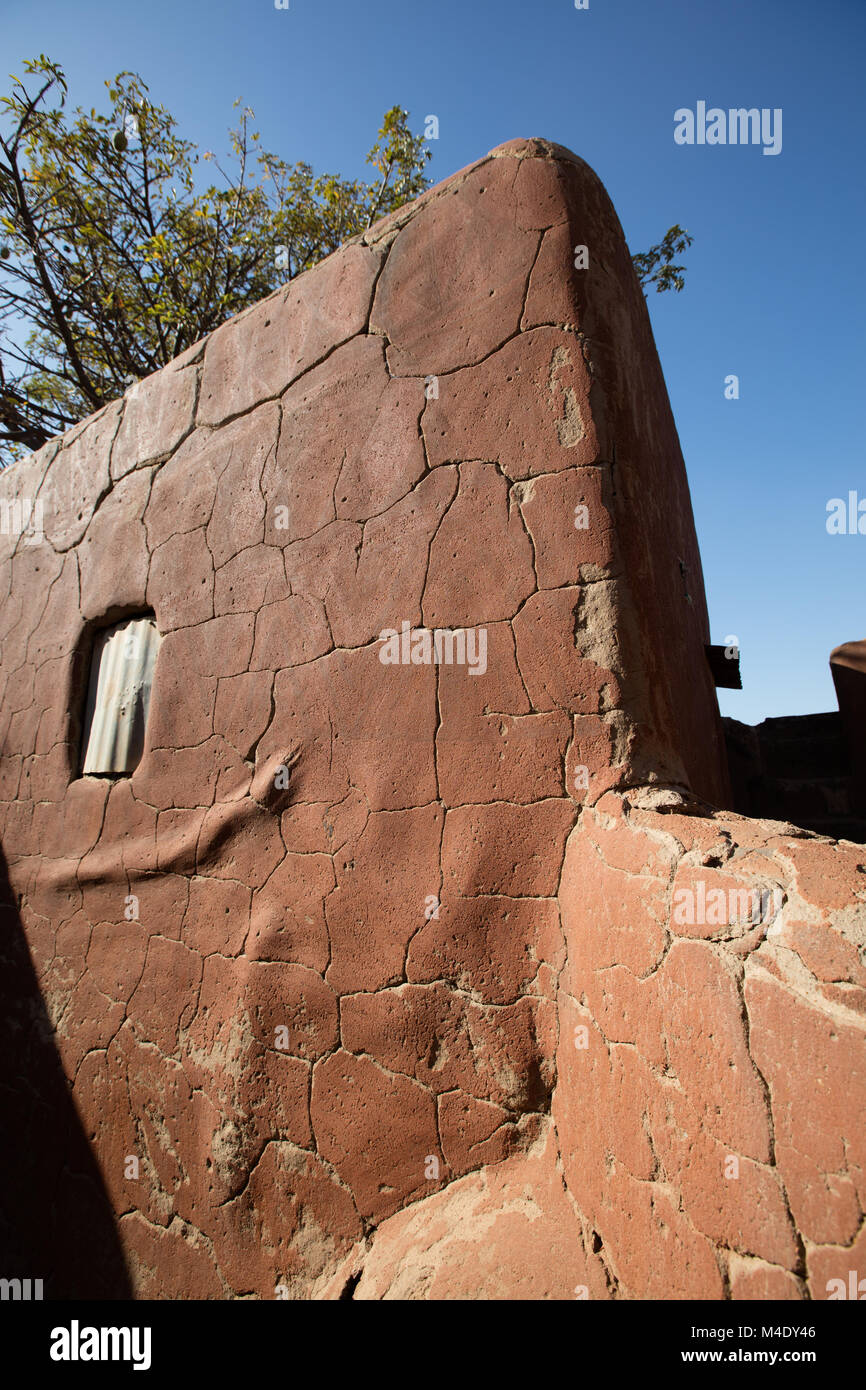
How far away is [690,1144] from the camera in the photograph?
46.9 inches

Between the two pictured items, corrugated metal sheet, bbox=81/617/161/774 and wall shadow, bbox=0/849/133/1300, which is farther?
corrugated metal sheet, bbox=81/617/161/774

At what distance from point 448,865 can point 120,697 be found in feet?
5.80

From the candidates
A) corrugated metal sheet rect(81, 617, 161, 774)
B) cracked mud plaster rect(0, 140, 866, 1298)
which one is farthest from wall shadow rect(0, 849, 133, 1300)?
corrugated metal sheet rect(81, 617, 161, 774)

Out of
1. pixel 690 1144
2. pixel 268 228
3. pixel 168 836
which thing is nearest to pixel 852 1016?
pixel 690 1144

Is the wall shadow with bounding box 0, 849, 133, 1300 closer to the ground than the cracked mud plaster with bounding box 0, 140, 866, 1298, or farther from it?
closer to the ground

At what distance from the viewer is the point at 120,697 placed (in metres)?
2.94

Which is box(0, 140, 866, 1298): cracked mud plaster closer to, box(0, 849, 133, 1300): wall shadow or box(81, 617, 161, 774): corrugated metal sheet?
box(0, 849, 133, 1300): wall shadow

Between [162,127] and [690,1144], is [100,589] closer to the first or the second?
[690,1144]

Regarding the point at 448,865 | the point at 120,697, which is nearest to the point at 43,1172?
the point at 120,697

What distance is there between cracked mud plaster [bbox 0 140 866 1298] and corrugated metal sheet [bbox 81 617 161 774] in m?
0.16

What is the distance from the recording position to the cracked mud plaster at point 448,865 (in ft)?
3.94

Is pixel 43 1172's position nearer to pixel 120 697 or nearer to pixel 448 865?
pixel 120 697

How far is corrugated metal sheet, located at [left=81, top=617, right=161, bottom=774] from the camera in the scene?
2850 mm

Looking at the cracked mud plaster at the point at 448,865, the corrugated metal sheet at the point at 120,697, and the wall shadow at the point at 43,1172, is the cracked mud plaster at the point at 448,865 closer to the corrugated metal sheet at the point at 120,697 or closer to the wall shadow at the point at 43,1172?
the wall shadow at the point at 43,1172
